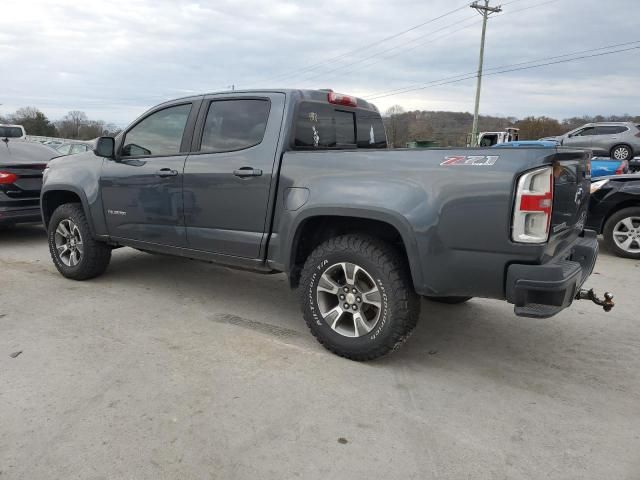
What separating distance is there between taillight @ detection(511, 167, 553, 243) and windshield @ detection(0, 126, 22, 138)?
61.5 ft

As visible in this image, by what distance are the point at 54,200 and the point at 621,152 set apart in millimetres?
20004

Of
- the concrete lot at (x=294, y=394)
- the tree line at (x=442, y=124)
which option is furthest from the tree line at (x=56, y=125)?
the concrete lot at (x=294, y=394)

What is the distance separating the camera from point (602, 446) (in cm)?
265

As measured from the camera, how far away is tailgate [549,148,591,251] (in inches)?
117

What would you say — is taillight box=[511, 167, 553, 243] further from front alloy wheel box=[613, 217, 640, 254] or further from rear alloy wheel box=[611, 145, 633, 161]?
rear alloy wheel box=[611, 145, 633, 161]

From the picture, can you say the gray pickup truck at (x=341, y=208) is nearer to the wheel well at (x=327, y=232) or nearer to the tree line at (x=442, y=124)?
the wheel well at (x=327, y=232)

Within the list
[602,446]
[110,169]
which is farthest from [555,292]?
[110,169]

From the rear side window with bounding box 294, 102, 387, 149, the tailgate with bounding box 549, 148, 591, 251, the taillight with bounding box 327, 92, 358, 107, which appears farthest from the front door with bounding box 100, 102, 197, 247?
the tailgate with bounding box 549, 148, 591, 251

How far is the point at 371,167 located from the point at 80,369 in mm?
2366

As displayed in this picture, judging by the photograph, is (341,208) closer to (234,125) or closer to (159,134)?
(234,125)

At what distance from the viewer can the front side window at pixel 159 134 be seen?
15.0 feet

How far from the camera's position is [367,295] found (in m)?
3.46

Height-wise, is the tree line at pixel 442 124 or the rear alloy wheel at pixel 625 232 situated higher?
the tree line at pixel 442 124

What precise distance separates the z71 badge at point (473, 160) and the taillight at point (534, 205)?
0.66 ft
